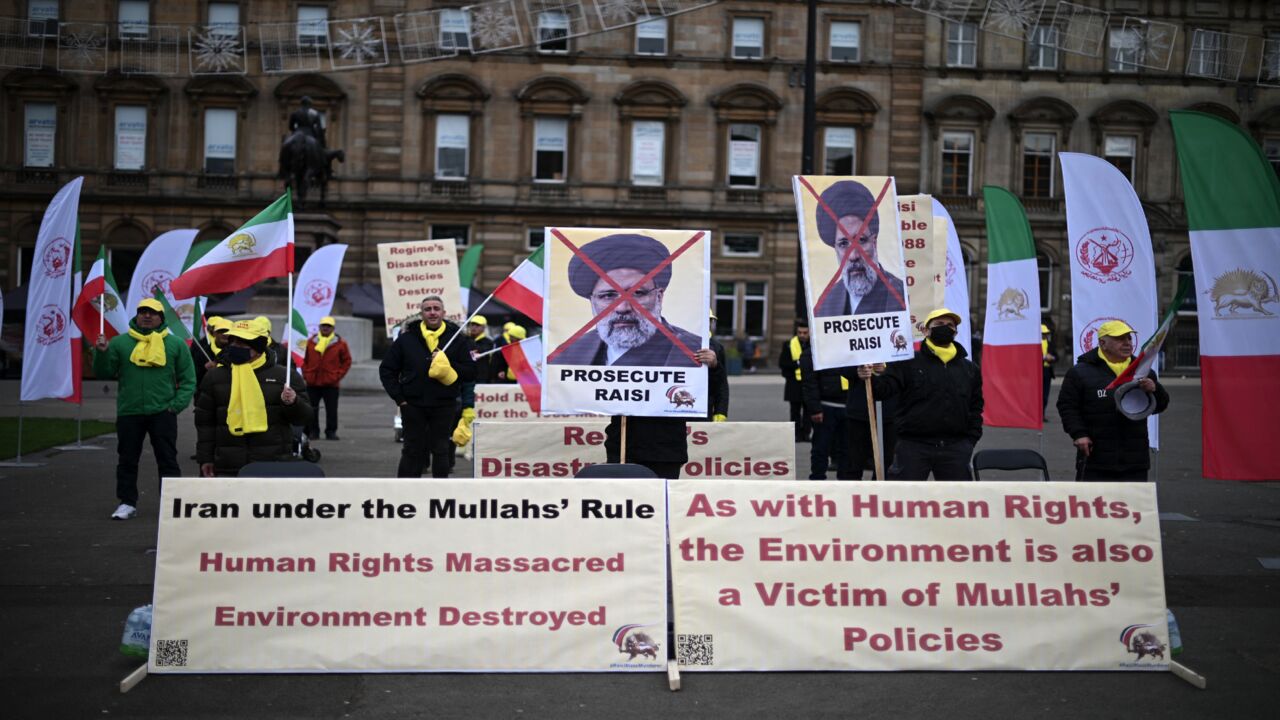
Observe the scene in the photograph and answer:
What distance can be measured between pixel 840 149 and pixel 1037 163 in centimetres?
780

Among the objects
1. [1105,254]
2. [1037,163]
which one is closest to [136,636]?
[1105,254]

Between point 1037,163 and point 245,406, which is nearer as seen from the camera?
point 245,406

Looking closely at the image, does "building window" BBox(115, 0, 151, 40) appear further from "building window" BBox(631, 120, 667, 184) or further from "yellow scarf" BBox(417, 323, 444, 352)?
"yellow scarf" BBox(417, 323, 444, 352)

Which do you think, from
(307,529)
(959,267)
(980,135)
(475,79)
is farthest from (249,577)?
(980,135)

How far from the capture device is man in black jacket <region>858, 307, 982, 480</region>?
29.8 feet

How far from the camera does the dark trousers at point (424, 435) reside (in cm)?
1110

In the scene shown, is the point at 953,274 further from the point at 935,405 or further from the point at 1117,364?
the point at 935,405

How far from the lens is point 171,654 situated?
6.34 m

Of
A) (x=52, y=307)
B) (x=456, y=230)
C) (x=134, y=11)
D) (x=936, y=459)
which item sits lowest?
(x=936, y=459)

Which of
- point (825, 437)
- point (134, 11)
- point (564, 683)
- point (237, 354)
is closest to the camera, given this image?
point (564, 683)

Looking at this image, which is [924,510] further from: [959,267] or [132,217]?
[132,217]

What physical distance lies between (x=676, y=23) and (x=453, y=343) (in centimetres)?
3734

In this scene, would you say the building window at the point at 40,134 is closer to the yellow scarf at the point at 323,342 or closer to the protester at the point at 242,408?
the yellow scarf at the point at 323,342

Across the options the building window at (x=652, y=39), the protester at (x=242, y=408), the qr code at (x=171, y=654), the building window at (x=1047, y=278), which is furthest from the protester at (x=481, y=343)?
the building window at (x=1047, y=278)
